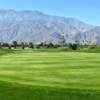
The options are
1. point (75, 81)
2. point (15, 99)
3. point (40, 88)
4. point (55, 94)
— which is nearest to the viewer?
point (15, 99)

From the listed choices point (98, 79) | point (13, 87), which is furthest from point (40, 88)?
point (98, 79)

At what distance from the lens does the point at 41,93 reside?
18.6 meters

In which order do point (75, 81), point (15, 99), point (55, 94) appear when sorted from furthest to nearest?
point (75, 81) < point (55, 94) < point (15, 99)

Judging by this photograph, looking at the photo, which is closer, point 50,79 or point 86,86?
point 86,86

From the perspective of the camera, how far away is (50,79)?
24.2 meters

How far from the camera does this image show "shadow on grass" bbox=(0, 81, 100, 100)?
17520 millimetres

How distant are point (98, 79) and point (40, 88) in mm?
5323

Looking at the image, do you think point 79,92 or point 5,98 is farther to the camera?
point 79,92

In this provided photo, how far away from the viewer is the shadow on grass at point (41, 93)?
690 inches

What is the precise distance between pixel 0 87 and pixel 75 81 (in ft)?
17.9

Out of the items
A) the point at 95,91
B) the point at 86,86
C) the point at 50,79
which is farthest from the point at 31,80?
the point at 95,91

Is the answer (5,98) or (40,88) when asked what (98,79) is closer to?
(40,88)

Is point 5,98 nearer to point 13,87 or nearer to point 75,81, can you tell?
point 13,87

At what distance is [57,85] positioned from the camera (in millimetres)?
21547
